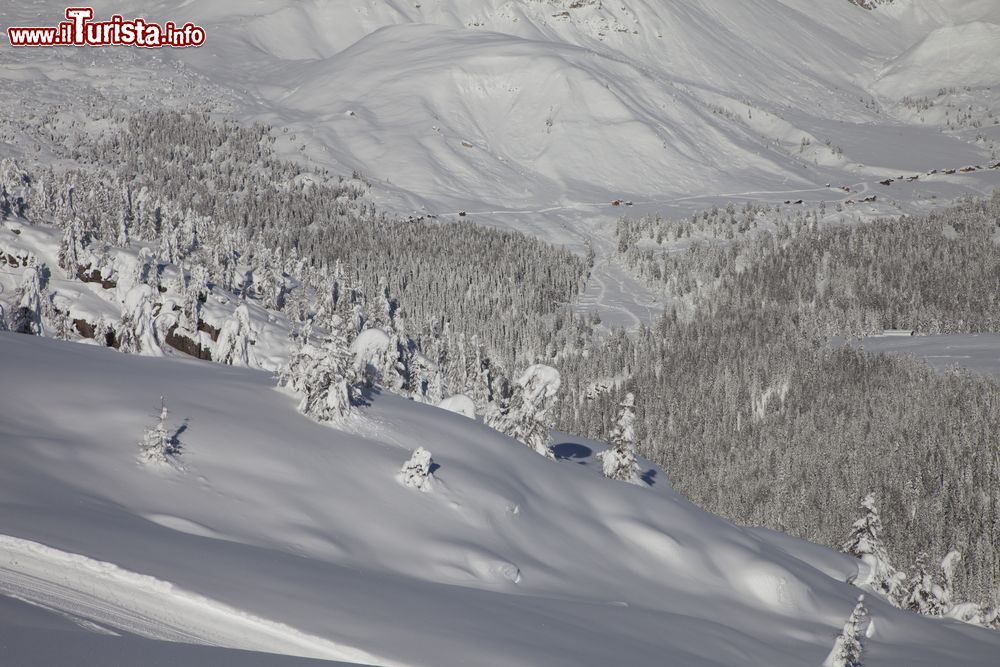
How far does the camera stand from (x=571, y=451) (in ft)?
249

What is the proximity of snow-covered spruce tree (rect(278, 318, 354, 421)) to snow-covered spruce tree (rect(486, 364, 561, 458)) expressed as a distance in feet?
68.5

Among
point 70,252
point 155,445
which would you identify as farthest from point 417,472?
point 70,252

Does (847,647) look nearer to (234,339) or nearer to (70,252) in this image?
(234,339)

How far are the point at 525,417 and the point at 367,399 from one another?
693 inches

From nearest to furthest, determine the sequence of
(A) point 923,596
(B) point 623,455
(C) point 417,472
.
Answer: (C) point 417,472, (B) point 623,455, (A) point 923,596

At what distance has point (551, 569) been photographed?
129ft

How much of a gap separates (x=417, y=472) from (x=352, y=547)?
7236 millimetres

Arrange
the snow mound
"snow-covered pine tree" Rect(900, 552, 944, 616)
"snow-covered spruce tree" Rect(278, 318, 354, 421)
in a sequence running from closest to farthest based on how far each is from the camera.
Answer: "snow-covered spruce tree" Rect(278, 318, 354, 421) → the snow mound → "snow-covered pine tree" Rect(900, 552, 944, 616)

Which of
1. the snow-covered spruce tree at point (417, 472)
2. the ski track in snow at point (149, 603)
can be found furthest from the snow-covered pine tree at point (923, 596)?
the ski track in snow at point (149, 603)

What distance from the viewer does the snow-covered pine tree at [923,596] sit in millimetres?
77750

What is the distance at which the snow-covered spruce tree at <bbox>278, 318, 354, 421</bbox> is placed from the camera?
138ft

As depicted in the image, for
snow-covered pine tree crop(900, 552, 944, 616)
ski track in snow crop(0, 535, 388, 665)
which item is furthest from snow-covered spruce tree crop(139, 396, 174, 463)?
snow-covered pine tree crop(900, 552, 944, 616)

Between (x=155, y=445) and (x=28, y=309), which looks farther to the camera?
(x=28, y=309)

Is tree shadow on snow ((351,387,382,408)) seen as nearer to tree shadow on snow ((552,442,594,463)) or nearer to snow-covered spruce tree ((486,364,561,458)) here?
snow-covered spruce tree ((486,364,561,458))
